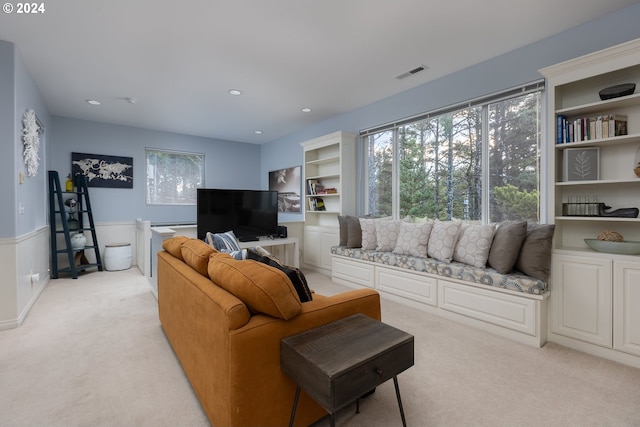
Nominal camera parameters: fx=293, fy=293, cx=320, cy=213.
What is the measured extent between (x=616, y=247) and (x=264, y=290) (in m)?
2.55

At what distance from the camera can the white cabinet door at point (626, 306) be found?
2029 mm

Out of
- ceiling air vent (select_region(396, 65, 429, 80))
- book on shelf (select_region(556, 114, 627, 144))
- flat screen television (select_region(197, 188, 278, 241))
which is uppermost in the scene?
ceiling air vent (select_region(396, 65, 429, 80))

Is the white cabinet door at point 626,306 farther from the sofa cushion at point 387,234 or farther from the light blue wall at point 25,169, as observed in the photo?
the light blue wall at point 25,169

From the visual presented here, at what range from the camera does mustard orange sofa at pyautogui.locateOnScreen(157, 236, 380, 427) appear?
117 centimetres

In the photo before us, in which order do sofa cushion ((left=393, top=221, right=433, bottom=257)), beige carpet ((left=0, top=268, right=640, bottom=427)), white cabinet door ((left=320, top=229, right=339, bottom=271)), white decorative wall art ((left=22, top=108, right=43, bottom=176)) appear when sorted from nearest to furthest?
beige carpet ((left=0, top=268, right=640, bottom=427)), white decorative wall art ((left=22, top=108, right=43, bottom=176)), sofa cushion ((left=393, top=221, right=433, bottom=257)), white cabinet door ((left=320, top=229, right=339, bottom=271))

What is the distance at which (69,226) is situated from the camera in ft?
15.4

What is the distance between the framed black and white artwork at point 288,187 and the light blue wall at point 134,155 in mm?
926

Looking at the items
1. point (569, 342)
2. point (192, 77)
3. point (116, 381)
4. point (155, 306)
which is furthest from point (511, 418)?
point (192, 77)

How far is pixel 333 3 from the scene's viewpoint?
2.15 metres

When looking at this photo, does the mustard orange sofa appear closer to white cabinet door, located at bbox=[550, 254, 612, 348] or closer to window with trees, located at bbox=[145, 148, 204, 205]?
white cabinet door, located at bbox=[550, 254, 612, 348]

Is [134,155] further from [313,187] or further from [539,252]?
[539,252]

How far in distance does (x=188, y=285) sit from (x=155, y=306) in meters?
1.91

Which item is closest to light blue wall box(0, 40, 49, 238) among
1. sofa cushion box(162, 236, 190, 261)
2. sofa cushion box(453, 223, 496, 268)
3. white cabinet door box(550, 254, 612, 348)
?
sofa cushion box(162, 236, 190, 261)

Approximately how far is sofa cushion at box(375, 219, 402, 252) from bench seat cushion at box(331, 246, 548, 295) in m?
0.10
